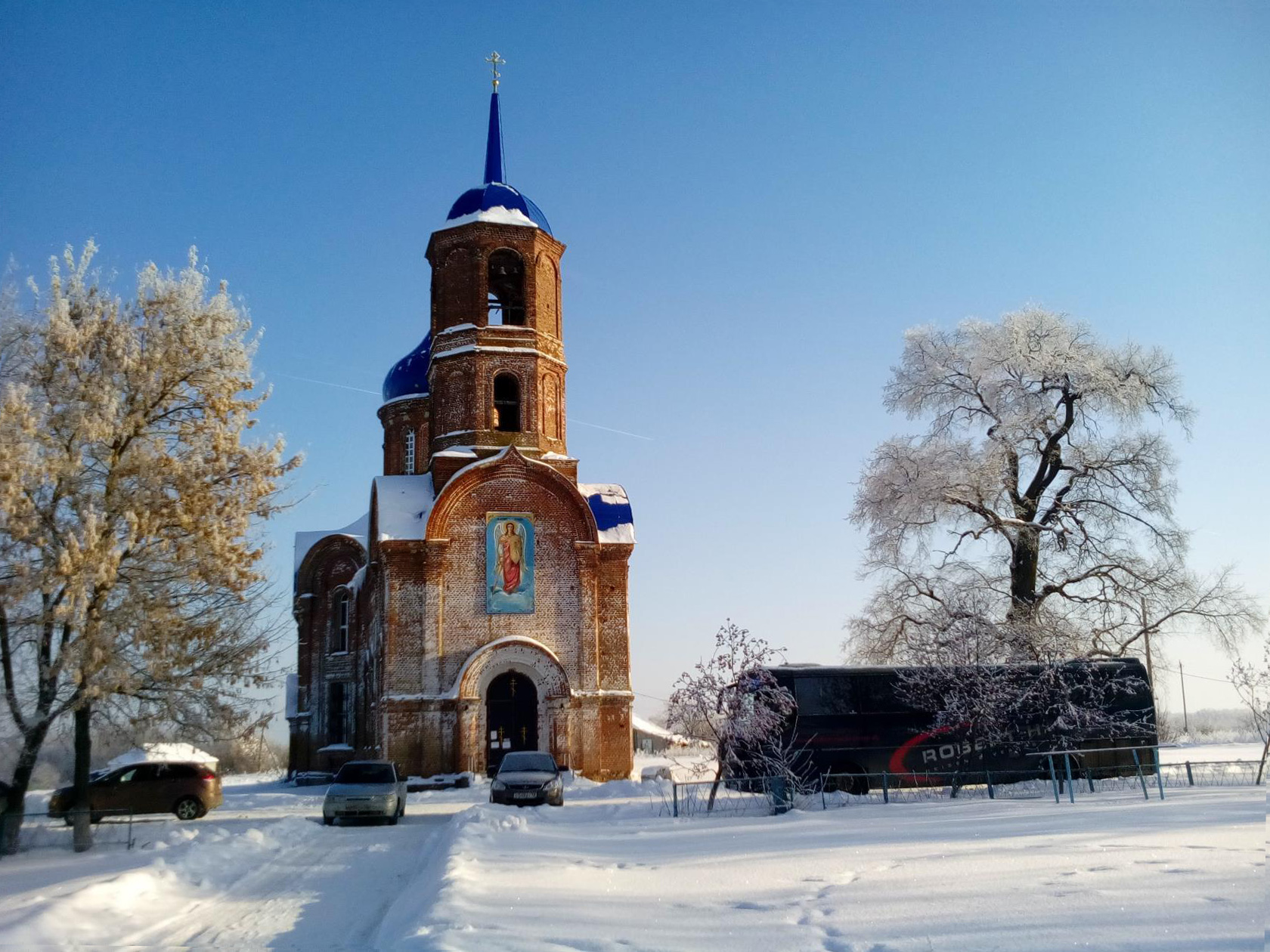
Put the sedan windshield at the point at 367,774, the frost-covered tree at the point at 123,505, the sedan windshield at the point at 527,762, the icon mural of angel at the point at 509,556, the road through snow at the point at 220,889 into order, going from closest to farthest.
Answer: the road through snow at the point at 220,889, the frost-covered tree at the point at 123,505, the sedan windshield at the point at 367,774, the sedan windshield at the point at 527,762, the icon mural of angel at the point at 509,556

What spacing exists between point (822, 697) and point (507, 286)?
1661 centimetres

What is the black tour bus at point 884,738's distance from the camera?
20938 millimetres

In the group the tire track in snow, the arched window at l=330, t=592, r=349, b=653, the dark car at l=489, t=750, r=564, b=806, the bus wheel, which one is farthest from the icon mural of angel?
the tire track in snow

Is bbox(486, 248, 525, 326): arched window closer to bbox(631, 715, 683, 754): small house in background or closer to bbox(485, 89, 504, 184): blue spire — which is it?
bbox(485, 89, 504, 184): blue spire

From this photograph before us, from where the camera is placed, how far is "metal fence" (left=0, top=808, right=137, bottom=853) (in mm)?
14731

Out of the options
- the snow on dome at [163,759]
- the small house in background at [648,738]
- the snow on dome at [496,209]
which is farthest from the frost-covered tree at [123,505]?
the small house in background at [648,738]

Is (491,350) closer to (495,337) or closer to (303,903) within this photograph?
(495,337)

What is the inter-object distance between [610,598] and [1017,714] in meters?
11.5

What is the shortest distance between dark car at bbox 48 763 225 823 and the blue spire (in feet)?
65.2

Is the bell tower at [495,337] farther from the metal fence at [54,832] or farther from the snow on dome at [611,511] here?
the metal fence at [54,832]

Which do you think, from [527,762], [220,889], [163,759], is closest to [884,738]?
[527,762]

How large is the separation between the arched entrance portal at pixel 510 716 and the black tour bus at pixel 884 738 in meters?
8.51

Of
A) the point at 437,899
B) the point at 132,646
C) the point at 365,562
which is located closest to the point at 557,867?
the point at 437,899

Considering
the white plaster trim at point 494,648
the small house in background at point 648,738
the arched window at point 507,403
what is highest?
the arched window at point 507,403
